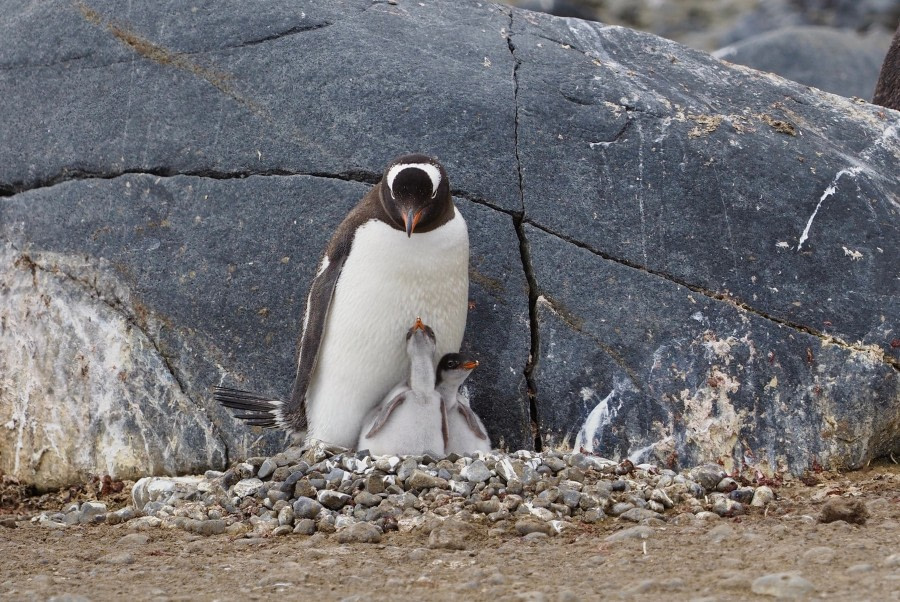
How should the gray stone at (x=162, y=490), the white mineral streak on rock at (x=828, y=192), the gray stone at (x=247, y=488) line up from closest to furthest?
the gray stone at (x=247, y=488) → the gray stone at (x=162, y=490) → the white mineral streak on rock at (x=828, y=192)

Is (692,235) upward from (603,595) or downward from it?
upward

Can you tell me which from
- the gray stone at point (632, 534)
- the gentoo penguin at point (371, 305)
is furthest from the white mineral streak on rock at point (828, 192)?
the gray stone at point (632, 534)

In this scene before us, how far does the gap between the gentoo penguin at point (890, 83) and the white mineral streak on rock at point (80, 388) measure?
5.06 meters

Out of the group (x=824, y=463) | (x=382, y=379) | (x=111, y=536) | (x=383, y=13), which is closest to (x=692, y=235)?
(x=824, y=463)

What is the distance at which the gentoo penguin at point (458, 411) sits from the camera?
16.3 feet

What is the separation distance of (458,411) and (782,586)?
226cm

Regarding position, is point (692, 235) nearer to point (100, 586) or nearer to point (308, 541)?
point (308, 541)

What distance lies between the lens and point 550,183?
18.4 ft

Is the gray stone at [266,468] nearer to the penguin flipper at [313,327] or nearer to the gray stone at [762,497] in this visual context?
the penguin flipper at [313,327]

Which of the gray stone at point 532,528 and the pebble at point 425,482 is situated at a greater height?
the pebble at point 425,482

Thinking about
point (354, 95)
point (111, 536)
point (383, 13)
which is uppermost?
point (383, 13)

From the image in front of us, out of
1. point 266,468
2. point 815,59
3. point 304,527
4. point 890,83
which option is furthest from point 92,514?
point 815,59

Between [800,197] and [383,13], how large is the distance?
7.67 feet

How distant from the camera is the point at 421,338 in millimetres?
4922
